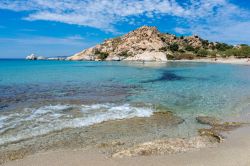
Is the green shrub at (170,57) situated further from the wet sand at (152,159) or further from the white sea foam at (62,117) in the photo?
the wet sand at (152,159)

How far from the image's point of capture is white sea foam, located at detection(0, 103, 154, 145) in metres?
14.5

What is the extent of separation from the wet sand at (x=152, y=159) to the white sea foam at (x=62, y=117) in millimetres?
3226

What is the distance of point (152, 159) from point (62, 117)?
895 centimetres

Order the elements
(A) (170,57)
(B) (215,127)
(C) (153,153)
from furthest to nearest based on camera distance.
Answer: (A) (170,57) < (B) (215,127) < (C) (153,153)

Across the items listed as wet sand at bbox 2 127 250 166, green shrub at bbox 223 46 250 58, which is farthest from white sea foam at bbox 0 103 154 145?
green shrub at bbox 223 46 250 58

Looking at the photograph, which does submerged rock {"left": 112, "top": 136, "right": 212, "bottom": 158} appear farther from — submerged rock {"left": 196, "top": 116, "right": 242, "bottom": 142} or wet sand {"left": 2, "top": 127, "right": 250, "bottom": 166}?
submerged rock {"left": 196, "top": 116, "right": 242, "bottom": 142}

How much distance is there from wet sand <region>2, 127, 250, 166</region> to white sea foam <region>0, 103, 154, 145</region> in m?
3.23

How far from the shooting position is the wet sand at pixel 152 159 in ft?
33.1

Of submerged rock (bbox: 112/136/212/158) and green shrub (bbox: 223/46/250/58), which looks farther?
green shrub (bbox: 223/46/250/58)

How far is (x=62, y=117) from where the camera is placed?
58.3 ft

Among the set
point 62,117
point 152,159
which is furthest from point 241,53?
point 152,159

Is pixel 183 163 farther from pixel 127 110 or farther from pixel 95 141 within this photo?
pixel 127 110

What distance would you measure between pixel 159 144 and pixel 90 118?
22.0 ft

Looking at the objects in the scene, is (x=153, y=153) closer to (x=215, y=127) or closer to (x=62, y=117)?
(x=215, y=127)
